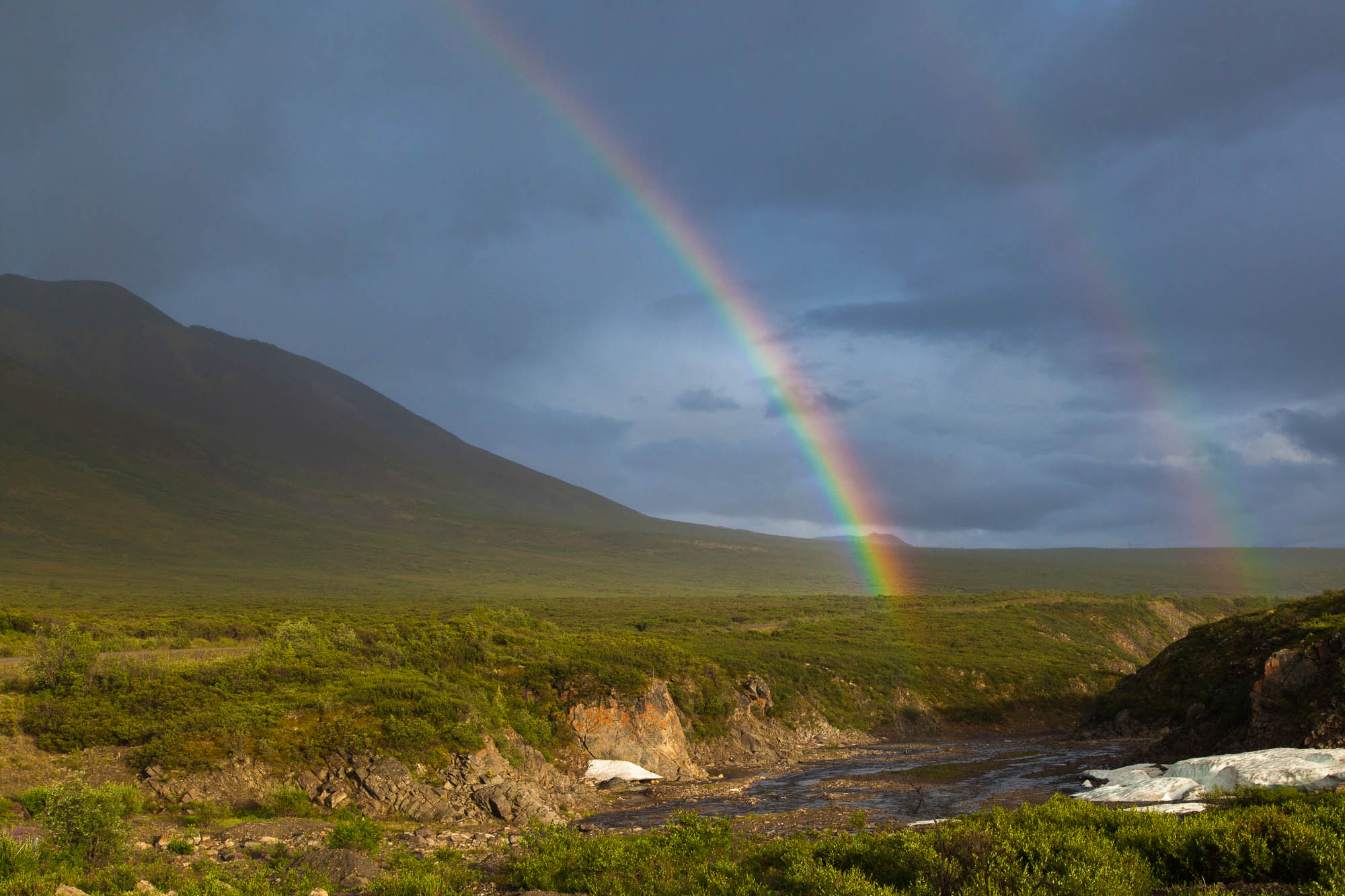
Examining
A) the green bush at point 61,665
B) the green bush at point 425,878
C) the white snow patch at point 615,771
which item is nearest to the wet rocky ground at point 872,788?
the white snow patch at point 615,771

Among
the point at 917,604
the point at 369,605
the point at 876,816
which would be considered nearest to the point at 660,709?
the point at 876,816

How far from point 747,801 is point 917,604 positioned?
85784 mm

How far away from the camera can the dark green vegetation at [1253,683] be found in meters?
27.1

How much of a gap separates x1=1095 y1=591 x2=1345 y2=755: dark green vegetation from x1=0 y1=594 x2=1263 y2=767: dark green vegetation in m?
12.9

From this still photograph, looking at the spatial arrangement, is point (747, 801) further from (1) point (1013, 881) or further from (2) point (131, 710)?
(2) point (131, 710)

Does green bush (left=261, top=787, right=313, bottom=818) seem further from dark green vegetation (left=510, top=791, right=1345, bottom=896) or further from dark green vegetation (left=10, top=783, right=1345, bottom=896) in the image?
dark green vegetation (left=510, top=791, right=1345, bottom=896)

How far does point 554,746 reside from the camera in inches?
1346

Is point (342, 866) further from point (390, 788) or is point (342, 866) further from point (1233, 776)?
point (1233, 776)

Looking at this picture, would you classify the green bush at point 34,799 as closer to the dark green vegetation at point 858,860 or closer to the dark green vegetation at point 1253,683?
A: the dark green vegetation at point 858,860

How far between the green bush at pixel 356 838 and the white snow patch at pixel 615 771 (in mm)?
13842

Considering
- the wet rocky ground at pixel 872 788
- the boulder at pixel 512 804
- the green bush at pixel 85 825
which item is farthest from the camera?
the wet rocky ground at pixel 872 788

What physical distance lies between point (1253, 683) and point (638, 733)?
83.1ft

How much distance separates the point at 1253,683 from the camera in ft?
99.5

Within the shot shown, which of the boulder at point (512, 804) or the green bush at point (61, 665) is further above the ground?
the green bush at point (61, 665)
